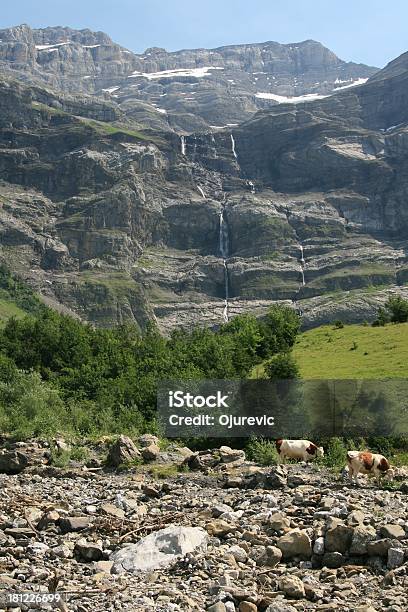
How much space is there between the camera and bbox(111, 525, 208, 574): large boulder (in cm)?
1470

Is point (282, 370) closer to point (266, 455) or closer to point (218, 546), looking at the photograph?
point (266, 455)

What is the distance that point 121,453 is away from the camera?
28734 mm

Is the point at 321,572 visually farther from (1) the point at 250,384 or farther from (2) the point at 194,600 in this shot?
(1) the point at 250,384

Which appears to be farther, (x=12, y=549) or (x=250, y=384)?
(x=250, y=384)

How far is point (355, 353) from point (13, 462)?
46095mm

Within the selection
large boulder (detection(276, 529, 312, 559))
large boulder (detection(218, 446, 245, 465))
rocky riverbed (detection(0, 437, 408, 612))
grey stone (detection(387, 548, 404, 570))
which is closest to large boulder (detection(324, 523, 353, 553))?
rocky riverbed (detection(0, 437, 408, 612))

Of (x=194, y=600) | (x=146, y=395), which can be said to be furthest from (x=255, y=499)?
(x=146, y=395)

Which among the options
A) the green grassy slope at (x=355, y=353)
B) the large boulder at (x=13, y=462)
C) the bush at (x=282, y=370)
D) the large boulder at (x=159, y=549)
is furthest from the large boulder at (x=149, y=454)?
the green grassy slope at (x=355, y=353)

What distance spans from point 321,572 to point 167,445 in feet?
72.0

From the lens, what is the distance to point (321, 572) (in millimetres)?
13516

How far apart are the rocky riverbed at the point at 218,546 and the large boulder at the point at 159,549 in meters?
0.03

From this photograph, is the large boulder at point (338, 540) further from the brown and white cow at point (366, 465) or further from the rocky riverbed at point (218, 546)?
the brown and white cow at point (366, 465)

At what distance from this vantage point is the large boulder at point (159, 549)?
14.7m

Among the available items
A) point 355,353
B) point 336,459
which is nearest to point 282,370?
point 355,353
